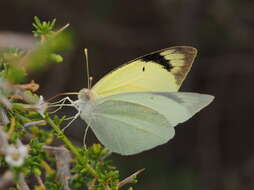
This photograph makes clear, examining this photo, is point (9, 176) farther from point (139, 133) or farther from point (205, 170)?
point (205, 170)

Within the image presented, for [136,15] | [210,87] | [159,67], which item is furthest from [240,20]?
[159,67]

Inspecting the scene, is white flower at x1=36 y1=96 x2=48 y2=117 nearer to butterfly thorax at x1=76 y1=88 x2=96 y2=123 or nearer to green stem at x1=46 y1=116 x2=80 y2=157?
green stem at x1=46 y1=116 x2=80 y2=157

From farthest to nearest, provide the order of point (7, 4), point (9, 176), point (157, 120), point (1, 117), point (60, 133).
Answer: point (7, 4), point (157, 120), point (60, 133), point (1, 117), point (9, 176)

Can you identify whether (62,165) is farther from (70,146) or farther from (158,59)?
(158,59)

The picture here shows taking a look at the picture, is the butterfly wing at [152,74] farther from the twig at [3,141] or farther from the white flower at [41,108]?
the twig at [3,141]

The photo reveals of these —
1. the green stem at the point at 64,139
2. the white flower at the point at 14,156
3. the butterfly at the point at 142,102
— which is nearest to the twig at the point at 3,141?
the white flower at the point at 14,156

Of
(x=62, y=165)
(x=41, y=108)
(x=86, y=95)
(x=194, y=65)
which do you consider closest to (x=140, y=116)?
(x=86, y=95)
